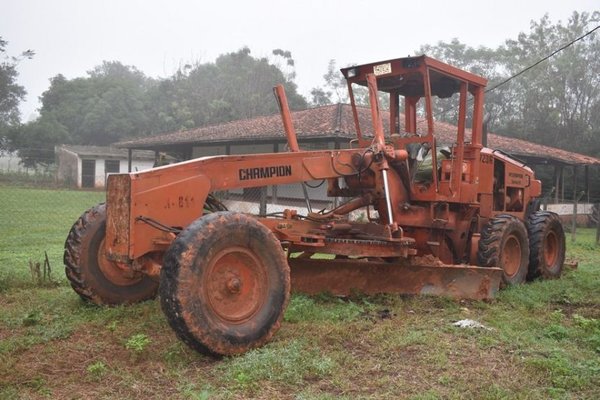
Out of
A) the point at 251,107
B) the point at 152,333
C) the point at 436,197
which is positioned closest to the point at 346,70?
the point at 436,197

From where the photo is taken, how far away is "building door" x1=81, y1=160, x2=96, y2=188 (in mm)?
37156

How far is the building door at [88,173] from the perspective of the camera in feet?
122

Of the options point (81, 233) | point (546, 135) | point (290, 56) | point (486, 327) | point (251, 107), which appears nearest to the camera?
point (486, 327)

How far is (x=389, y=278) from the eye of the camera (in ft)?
20.2

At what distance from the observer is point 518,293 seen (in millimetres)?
6602

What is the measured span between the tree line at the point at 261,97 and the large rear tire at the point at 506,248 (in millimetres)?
30061

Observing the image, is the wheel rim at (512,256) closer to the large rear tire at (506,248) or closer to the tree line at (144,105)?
the large rear tire at (506,248)

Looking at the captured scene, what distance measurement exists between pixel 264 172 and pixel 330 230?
1210 mm

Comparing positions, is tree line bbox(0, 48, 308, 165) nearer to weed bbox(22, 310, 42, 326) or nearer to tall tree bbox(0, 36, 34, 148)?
tall tree bbox(0, 36, 34, 148)

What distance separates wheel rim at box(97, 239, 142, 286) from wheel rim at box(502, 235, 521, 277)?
4524 mm

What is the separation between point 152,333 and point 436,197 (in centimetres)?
359

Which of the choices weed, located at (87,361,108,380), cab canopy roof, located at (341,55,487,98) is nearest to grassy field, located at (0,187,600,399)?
weed, located at (87,361,108,380)

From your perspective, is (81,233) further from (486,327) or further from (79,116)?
(79,116)

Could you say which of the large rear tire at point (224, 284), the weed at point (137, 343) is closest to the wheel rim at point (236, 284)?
the large rear tire at point (224, 284)
